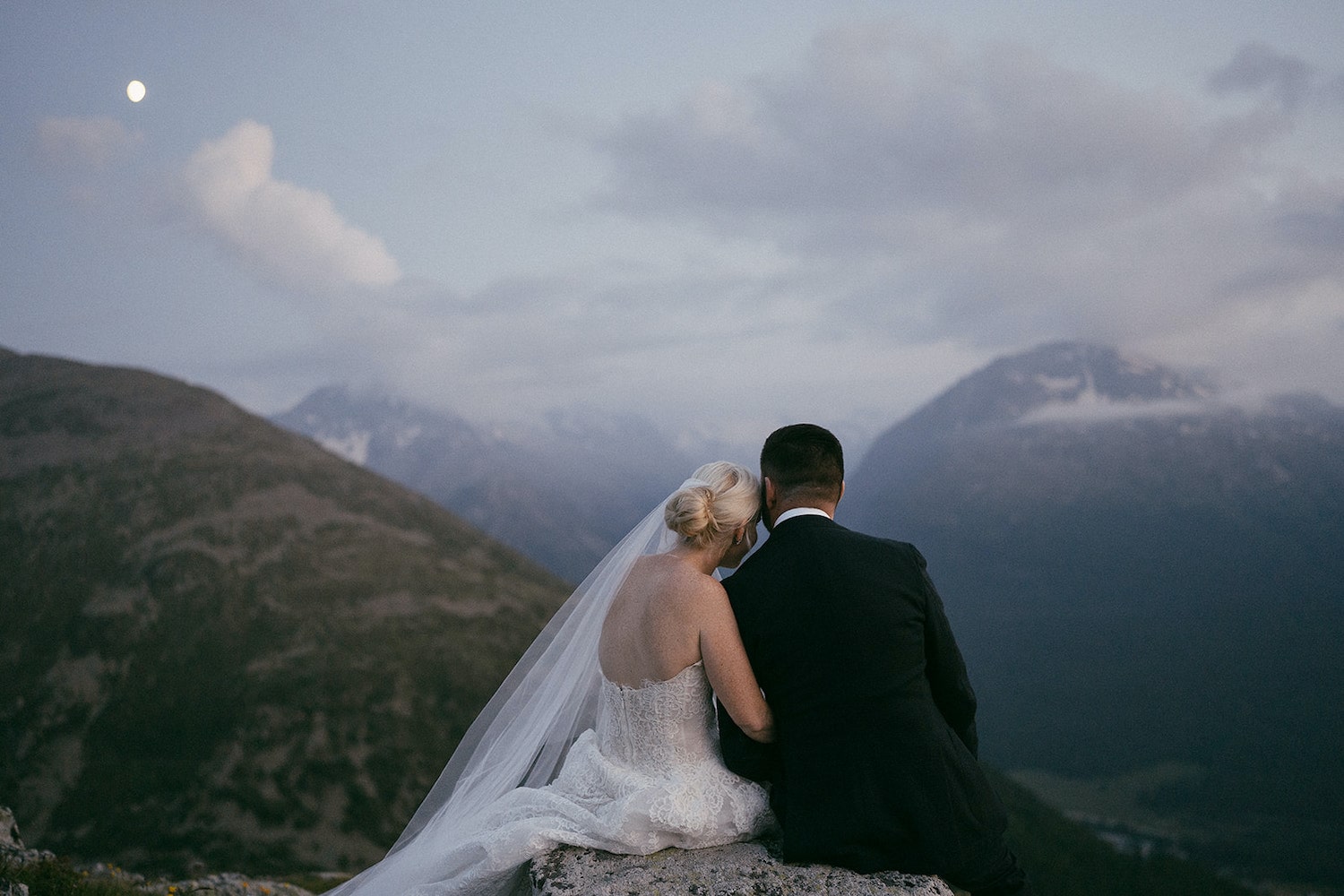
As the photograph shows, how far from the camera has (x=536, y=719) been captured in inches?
286

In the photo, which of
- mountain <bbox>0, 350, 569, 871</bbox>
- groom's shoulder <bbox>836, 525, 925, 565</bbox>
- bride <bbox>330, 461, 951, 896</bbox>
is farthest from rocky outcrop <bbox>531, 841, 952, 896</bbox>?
mountain <bbox>0, 350, 569, 871</bbox>

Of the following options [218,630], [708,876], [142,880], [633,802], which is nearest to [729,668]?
[633,802]

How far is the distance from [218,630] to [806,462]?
101098 millimetres

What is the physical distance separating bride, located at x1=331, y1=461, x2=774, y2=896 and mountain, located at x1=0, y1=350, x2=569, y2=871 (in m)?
71.5

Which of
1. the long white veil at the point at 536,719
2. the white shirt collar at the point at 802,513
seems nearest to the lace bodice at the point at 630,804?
the long white veil at the point at 536,719

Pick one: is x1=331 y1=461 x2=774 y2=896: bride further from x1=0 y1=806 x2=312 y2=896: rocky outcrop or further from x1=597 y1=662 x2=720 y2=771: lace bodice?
x1=0 y1=806 x2=312 y2=896: rocky outcrop

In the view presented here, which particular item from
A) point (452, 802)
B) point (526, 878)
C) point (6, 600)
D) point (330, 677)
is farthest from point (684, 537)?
point (6, 600)

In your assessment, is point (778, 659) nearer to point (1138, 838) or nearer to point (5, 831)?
point (5, 831)

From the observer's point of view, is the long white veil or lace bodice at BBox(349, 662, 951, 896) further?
the long white veil

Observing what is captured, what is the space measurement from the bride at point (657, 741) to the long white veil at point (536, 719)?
0.31 metres

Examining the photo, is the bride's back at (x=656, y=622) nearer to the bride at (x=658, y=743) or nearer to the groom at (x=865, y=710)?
the bride at (x=658, y=743)

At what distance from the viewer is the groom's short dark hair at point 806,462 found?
18.0 feet

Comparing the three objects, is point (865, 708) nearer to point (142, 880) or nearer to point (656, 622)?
point (656, 622)

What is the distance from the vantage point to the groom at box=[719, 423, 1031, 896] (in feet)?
15.9
